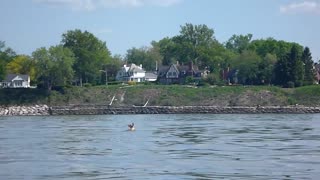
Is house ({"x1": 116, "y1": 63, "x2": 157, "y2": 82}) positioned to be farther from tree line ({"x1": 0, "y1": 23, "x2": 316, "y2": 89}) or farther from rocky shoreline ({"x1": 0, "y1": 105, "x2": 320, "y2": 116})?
rocky shoreline ({"x1": 0, "y1": 105, "x2": 320, "y2": 116})

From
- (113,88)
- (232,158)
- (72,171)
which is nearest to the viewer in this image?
(72,171)

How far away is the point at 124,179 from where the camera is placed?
33.0 meters

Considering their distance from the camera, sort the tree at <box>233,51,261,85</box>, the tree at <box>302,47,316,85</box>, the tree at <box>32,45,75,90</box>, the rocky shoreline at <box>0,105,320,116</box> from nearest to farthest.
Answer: the rocky shoreline at <box>0,105,320,116</box>
the tree at <box>302,47,316,85</box>
the tree at <box>32,45,75,90</box>
the tree at <box>233,51,261,85</box>

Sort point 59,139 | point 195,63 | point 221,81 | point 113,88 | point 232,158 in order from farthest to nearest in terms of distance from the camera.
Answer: point 195,63
point 221,81
point 113,88
point 59,139
point 232,158

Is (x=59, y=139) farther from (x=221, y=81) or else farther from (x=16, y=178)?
(x=221, y=81)

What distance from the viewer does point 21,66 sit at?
172125mm

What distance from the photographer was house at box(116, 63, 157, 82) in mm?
194625

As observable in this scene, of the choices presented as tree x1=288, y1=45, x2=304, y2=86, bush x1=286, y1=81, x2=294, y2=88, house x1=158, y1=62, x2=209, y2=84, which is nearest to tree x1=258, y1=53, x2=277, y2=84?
tree x1=288, y1=45, x2=304, y2=86

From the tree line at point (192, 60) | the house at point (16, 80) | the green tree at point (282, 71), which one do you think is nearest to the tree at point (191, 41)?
the tree line at point (192, 60)

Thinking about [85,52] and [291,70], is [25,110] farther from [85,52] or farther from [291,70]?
[291,70]

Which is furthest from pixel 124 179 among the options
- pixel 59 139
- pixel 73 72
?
pixel 73 72

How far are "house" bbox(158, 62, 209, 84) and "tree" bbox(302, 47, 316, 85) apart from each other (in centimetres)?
3090

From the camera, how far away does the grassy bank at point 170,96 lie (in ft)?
412

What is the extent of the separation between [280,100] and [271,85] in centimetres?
1348
